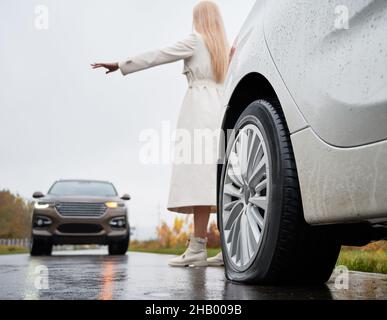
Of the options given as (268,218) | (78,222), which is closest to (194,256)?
(268,218)

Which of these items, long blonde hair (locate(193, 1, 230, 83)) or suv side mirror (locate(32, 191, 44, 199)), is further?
suv side mirror (locate(32, 191, 44, 199))

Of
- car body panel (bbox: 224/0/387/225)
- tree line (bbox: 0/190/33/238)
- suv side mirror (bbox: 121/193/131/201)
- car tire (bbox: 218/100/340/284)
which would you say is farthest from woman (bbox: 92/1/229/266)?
tree line (bbox: 0/190/33/238)

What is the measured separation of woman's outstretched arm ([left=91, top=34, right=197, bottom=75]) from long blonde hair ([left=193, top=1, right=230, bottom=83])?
5.8 inches

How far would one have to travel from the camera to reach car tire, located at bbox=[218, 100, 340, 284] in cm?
230

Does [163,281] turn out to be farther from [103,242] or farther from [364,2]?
[103,242]

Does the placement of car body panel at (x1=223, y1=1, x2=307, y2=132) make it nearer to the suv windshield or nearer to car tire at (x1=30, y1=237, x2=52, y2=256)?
car tire at (x1=30, y1=237, x2=52, y2=256)

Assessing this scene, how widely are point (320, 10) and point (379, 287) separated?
4.93 ft

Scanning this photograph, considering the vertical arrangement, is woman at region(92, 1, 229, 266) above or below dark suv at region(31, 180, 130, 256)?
above

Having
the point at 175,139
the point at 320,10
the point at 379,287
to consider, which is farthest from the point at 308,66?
the point at 175,139

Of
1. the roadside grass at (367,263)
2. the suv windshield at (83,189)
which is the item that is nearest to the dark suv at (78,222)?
the suv windshield at (83,189)

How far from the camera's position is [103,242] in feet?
31.3

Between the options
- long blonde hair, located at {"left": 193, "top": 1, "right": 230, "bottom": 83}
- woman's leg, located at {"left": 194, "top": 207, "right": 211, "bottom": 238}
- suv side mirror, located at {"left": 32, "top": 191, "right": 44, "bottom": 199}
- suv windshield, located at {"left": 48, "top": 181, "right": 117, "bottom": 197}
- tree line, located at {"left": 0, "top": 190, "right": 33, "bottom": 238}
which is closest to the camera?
woman's leg, located at {"left": 194, "top": 207, "right": 211, "bottom": 238}

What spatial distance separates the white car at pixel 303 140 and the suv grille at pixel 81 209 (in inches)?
262

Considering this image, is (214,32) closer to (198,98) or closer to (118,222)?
(198,98)
